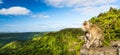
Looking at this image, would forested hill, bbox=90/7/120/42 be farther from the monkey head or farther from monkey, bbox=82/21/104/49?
the monkey head

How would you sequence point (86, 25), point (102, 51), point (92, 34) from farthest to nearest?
point (92, 34), point (86, 25), point (102, 51)

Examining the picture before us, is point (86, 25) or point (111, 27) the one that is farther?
point (111, 27)

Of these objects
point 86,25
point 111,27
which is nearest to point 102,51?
point 86,25

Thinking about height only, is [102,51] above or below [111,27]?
below

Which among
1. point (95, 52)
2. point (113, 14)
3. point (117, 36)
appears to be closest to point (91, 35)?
point (95, 52)

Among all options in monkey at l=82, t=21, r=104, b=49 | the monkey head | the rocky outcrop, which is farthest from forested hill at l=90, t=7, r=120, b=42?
the rocky outcrop

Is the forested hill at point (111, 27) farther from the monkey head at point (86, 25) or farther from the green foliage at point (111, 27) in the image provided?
the monkey head at point (86, 25)

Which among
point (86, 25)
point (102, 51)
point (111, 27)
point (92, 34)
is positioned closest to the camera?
point (102, 51)

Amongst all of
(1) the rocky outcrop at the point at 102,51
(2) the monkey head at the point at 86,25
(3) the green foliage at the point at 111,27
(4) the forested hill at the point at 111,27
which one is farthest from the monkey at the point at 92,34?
(4) the forested hill at the point at 111,27

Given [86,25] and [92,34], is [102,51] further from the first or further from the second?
[86,25]

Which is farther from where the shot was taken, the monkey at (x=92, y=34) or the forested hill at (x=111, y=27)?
the forested hill at (x=111, y=27)

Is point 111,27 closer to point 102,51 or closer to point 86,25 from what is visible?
point 86,25

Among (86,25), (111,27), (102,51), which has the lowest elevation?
(102,51)

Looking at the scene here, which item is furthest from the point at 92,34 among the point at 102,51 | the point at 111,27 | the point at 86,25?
the point at 111,27
